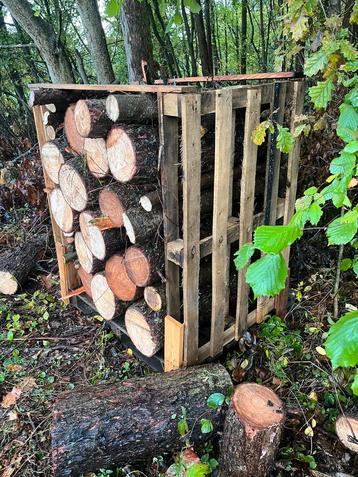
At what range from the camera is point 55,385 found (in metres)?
2.38

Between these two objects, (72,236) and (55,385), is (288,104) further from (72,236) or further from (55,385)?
(55,385)

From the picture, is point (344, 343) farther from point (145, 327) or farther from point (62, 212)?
point (62, 212)

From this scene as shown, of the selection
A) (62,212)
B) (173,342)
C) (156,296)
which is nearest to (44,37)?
(62,212)

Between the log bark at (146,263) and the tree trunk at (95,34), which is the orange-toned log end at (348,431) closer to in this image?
the log bark at (146,263)

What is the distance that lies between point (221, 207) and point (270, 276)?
91 cm

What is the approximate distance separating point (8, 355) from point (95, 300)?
30.2 inches

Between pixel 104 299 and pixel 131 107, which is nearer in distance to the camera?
pixel 131 107

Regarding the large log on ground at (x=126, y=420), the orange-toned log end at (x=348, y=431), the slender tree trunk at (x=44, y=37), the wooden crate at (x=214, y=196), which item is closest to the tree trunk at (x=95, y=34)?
the slender tree trunk at (x=44, y=37)

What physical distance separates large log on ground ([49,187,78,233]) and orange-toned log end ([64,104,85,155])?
15.3 inches

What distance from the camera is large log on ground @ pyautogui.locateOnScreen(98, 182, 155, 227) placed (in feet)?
6.79

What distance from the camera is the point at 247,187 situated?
2.06 meters

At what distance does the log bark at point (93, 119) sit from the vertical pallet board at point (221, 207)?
63 cm

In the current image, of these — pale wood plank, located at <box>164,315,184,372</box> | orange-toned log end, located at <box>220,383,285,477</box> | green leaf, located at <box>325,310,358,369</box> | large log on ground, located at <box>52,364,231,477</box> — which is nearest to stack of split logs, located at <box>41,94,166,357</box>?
pale wood plank, located at <box>164,315,184,372</box>

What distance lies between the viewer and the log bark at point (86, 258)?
2.53 metres
